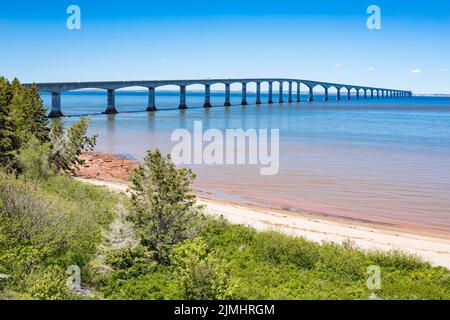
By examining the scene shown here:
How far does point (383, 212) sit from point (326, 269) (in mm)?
10742

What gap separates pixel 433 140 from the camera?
2427 inches

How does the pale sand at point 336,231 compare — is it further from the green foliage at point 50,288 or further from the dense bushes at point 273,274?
the green foliage at point 50,288

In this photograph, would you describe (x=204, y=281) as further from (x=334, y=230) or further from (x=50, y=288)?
(x=334, y=230)

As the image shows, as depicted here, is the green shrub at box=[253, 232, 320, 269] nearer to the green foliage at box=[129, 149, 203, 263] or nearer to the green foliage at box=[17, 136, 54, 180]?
the green foliage at box=[129, 149, 203, 263]

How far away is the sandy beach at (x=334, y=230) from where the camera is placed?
19.2 m

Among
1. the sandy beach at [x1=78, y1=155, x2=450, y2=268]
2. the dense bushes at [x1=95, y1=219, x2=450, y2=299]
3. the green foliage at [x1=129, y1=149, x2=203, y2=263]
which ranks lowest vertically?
the sandy beach at [x1=78, y1=155, x2=450, y2=268]

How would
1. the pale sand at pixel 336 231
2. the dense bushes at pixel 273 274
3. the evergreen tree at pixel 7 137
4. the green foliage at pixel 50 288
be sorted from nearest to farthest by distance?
the green foliage at pixel 50 288, the dense bushes at pixel 273 274, the pale sand at pixel 336 231, the evergreen tree at pixel 7 137

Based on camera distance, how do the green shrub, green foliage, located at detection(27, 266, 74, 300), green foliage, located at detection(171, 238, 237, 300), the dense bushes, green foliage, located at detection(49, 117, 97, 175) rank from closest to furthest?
green foliage, located at detection(27, 266, 74, 300), green foliage, located at detection(171, 238, 237, 300), the dense bushes, the green shrub, green foliage, located at detection(49, 117, 97, 175)

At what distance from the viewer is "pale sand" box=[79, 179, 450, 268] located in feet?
62.8

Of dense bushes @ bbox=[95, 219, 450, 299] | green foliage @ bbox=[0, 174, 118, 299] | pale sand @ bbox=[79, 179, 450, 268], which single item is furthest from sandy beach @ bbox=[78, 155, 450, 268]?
green foliage @ bbox=[0, 174, 118, 299]

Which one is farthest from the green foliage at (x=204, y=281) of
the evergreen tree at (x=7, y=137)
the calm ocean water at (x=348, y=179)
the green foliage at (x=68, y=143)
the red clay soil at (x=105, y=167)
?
the red clay soil at (x=105, y=167)

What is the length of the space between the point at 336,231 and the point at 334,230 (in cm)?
18

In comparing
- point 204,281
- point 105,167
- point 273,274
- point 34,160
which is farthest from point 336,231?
point 105,167
